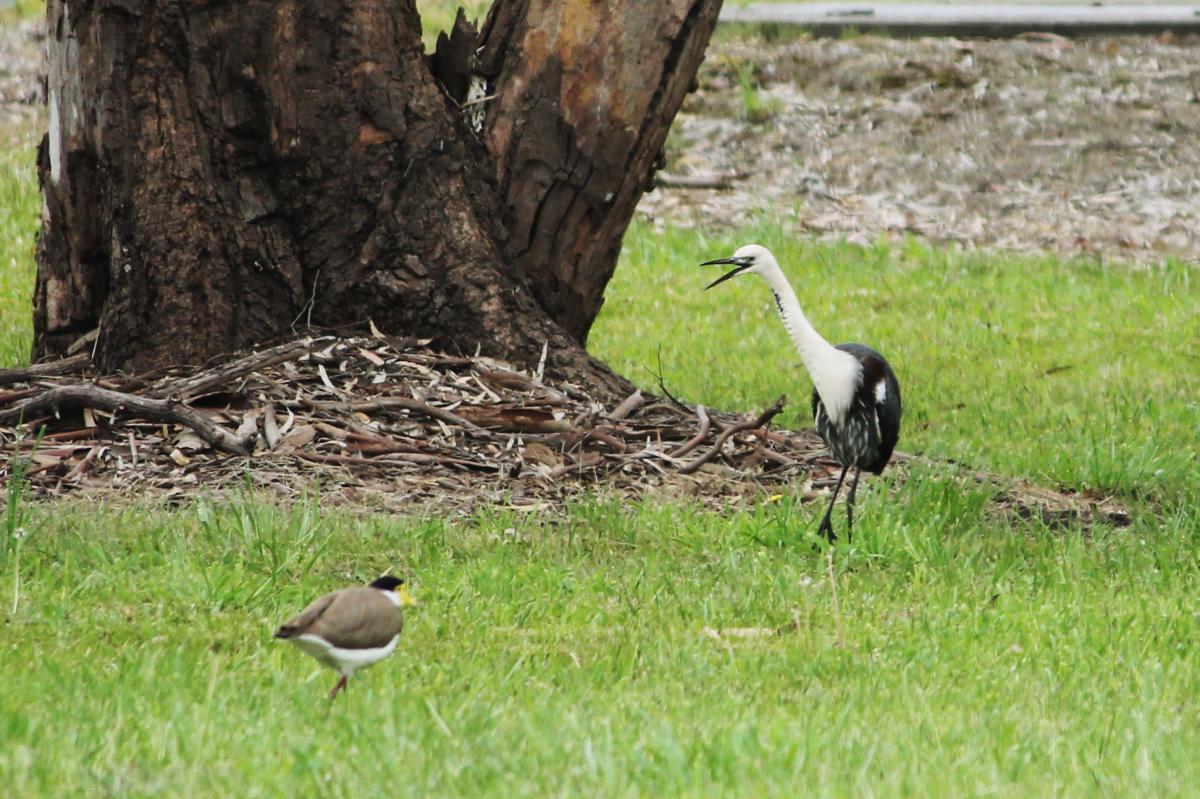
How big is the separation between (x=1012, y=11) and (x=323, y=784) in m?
16.8

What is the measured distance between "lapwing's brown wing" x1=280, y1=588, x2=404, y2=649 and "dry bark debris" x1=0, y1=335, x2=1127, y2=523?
211cm

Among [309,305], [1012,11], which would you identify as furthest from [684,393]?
[1012,11]

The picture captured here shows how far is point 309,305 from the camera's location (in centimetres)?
802

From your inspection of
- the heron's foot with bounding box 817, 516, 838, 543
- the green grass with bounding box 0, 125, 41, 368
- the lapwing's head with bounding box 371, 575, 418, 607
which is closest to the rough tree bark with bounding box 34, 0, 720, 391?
the green grass with bounding box 0, 125, 41, 368

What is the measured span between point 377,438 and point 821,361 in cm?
186

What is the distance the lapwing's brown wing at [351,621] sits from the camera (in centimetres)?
448

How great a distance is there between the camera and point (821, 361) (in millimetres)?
6922

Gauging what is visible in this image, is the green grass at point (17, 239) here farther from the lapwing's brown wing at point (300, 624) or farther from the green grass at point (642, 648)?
the lapwing's brown wing at point (300, 624)

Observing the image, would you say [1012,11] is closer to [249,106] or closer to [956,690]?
[249,106]

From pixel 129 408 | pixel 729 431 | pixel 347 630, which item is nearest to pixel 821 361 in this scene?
pixel 729 431

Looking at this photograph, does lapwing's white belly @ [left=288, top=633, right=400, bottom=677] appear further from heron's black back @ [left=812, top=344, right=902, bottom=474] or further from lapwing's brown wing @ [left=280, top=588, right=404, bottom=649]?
heron's black back @ [left=812, top=344, right=902, bottom=474]

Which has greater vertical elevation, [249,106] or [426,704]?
[249,106]

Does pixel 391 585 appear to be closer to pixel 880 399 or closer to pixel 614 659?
pixel 614 659

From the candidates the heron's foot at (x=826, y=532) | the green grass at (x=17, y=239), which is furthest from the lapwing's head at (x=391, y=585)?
the green grass at (x=17, y=239)
